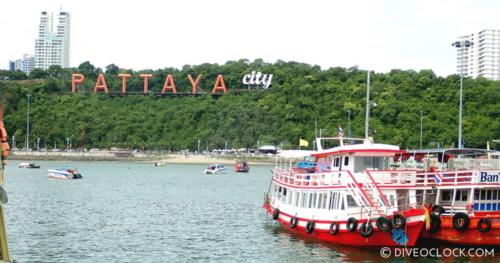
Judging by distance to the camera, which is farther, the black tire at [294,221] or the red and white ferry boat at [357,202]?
the black tire at [294,221]

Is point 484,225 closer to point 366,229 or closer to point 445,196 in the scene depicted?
point 445,196

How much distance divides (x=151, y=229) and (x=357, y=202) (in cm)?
1925

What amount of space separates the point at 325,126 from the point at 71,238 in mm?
138564

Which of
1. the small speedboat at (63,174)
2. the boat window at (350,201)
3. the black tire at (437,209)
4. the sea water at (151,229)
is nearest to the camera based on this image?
the black tire at (437,209)

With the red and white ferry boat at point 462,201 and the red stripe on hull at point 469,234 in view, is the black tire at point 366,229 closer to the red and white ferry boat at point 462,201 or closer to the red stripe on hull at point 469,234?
the red and white ferry boat at point 462,201

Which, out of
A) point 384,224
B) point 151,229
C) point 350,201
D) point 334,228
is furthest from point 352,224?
point 151,229

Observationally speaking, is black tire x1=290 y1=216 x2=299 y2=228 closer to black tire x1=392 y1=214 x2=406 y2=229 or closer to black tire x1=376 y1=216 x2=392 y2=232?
black tire x1=376 y1=216 x2=392 y2=232

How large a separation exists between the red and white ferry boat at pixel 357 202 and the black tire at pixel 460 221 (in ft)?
5.52

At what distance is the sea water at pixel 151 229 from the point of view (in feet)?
141

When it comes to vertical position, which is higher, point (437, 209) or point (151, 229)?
point (437, 209)

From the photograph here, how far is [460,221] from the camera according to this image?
39469 millimetres

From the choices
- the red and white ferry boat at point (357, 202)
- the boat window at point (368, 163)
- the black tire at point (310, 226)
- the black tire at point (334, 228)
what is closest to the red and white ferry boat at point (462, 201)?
the red and white ferry boat at point (357, 202)

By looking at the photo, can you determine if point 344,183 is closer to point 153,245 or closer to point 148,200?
point 153,245

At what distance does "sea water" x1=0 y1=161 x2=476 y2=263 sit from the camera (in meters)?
43.1
